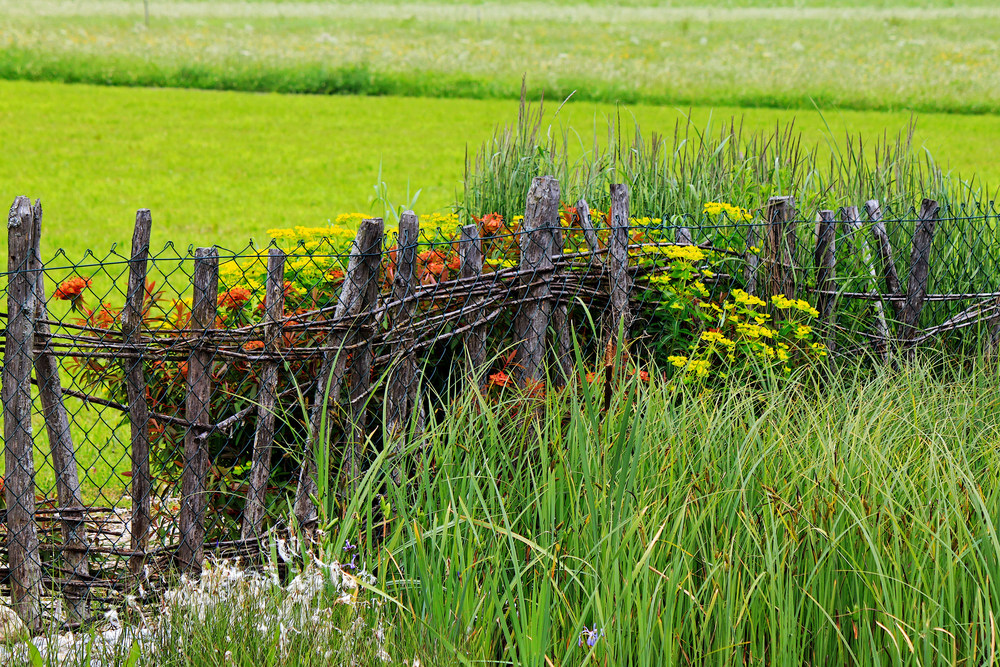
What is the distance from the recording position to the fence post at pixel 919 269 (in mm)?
4070

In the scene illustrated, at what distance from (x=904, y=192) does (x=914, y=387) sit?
6.13 ft

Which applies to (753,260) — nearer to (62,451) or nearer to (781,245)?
(781,245)

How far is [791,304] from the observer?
3740 millimetres

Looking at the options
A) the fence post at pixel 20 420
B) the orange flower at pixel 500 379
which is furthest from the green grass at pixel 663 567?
the fence post at pixel 20 420

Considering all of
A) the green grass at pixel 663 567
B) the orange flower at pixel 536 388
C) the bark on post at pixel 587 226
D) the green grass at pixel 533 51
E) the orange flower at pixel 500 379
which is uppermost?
the green grass at pixel 533 51

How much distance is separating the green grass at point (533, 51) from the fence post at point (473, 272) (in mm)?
13609

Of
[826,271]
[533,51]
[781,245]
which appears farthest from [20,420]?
[533,51]

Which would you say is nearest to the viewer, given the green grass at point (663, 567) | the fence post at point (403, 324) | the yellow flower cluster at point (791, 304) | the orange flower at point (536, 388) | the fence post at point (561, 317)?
the green grass at point (663, 567)

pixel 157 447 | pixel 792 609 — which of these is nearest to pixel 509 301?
pixel 157 447

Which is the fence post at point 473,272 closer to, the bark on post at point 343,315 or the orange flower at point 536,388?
the orange flower at point 536,388

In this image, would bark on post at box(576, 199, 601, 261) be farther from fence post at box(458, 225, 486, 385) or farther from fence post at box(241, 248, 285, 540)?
fence post at box(241, 248, 285, 540)

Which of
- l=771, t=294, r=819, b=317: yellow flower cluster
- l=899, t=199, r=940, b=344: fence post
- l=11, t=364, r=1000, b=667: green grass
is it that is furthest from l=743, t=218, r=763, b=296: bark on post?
l=11, t=364, r=1000, b=667: green grass

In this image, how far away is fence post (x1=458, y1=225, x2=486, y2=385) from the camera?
10.7ft

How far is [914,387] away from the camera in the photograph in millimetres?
3320
